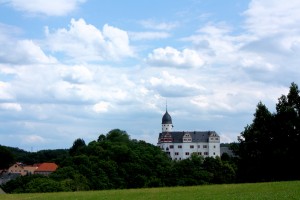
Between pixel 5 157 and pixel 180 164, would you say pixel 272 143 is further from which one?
pixel 5 157

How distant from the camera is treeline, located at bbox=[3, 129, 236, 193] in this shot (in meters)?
79.8

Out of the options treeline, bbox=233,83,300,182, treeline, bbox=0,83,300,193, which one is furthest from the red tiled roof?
treeline, bbox=233,83,300,182

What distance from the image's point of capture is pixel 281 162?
49.9m

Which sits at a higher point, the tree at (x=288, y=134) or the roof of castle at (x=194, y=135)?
the roof of castle at (x=194, y=135)

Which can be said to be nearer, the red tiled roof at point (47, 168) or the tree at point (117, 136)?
the tree at point (117, 136)

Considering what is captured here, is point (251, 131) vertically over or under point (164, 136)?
under

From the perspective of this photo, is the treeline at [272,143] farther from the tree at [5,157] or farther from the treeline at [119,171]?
the tree at [5,157]

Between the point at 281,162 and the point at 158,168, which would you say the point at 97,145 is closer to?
the point at 158,168

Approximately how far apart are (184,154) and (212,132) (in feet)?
42.8

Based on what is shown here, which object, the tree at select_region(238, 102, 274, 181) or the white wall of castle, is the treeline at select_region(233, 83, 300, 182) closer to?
the tree at select_region(238, 102, 274, 181)

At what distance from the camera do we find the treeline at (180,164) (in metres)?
50.7

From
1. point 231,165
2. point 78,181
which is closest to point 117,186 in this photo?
point 78,181

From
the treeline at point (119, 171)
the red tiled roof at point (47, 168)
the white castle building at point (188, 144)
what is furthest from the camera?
the white castle building at point (188, 144)

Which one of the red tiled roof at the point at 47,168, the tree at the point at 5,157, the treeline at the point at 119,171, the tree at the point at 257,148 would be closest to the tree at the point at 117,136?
the treeline at the point at 119,171
